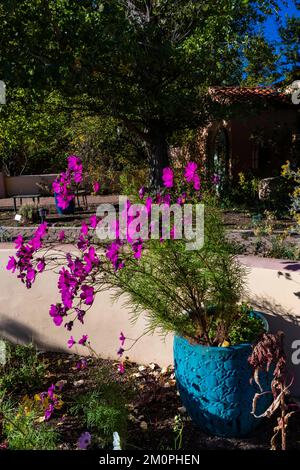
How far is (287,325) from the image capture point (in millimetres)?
2912

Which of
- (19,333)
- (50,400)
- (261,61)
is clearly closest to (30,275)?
(50,400)

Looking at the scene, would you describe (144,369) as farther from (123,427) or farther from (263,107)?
(263,107)

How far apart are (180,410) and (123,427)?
1.87ft

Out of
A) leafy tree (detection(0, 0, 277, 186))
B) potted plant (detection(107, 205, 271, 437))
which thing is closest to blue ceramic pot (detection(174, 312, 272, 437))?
potted plant (detection(107, 205, 271, 437))

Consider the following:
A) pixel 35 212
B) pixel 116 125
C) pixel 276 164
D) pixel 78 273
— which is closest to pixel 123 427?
pixel 78 273

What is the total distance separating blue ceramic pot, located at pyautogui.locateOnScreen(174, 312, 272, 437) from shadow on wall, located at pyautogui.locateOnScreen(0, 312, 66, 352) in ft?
4.90

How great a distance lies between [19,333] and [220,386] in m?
1.97

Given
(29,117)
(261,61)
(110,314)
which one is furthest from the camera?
(261,61)

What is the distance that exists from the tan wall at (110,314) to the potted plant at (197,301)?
0.60ft

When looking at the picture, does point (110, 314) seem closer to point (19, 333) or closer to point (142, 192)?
point (19, 333)

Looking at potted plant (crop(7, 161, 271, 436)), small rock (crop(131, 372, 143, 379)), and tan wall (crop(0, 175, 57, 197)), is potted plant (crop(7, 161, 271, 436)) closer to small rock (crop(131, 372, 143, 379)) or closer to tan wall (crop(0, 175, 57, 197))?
small rock (crop(131, 372, 143, 379))

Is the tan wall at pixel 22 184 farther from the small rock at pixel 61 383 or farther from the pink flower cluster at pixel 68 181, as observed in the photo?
the pink flower cluster at pixel 68 181
